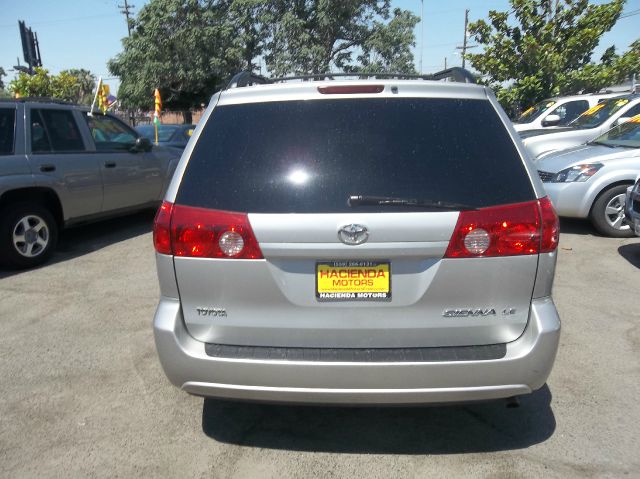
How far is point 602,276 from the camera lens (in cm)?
587

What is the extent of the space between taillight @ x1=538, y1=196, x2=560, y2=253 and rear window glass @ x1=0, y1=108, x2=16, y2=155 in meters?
5.78

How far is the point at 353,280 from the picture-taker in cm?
245

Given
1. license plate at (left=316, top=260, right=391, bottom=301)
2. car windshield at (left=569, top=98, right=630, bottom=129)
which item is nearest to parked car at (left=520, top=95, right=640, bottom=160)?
car windshield at (left=569, top=98, right=630, bottom=129)

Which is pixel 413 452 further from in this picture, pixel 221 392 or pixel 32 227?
pixel 32 227

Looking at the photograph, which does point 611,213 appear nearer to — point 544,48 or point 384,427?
point 384,427

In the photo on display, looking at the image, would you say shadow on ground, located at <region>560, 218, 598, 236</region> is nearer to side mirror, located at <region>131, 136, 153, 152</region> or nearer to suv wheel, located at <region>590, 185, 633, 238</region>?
suv wheel, located at <region>590, 185, 633, 238</region>

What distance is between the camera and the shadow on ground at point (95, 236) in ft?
23.0

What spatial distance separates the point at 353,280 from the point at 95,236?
21.7 ft

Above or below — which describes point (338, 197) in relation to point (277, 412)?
above

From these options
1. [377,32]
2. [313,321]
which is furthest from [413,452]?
[377,32]

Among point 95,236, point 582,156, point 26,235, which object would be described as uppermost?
point 582,156

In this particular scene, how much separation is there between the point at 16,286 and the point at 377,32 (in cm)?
2550

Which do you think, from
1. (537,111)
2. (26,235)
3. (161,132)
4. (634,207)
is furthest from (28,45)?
(634,207)

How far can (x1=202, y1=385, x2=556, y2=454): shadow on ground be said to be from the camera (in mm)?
2914
